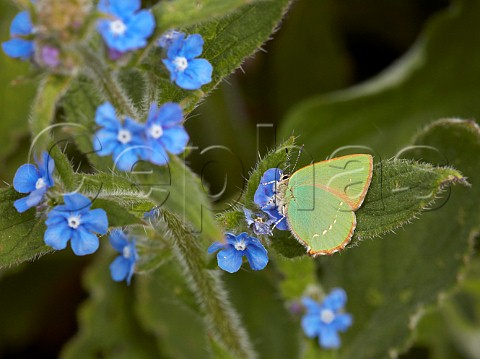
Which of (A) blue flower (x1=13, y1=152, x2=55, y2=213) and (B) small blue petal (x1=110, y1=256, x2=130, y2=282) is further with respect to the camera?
(B) small blue petal (x1=110, y1=256, x2=130, y2=282)

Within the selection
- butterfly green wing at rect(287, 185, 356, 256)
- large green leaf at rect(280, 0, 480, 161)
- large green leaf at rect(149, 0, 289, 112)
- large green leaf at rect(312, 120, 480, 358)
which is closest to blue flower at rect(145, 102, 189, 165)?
large green leaf at rect(149, 0, 289, 112)

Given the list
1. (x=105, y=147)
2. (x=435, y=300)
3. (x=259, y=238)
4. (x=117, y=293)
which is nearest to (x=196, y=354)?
(x=117, y=293)

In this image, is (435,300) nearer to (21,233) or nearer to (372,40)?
(21,233)

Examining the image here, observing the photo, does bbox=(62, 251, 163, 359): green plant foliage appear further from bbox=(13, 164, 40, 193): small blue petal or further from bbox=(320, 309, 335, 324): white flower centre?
bbox=(13, 164, 40, 193): small blue petal

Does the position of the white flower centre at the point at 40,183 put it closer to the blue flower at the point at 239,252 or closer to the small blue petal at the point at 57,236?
the small blue petal at the point at 57,236

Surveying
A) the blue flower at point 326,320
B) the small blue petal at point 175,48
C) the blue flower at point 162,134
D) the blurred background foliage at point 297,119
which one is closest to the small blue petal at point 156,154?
the blue flower at point 162,134

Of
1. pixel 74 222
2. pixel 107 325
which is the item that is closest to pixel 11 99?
pixel 107 325

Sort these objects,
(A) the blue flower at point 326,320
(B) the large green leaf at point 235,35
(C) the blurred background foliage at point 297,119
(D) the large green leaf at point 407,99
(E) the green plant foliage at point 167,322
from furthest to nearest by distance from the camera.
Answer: (D) the large green leaf at point 407,99
(C) the blurred background foliage at point 297,119
(E) the green plant foliage at point 167,322
(A) the blue flower at point 326,320
(B) the large green leaf at point 235,35

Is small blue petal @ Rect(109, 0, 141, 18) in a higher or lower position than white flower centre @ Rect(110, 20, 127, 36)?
higher
